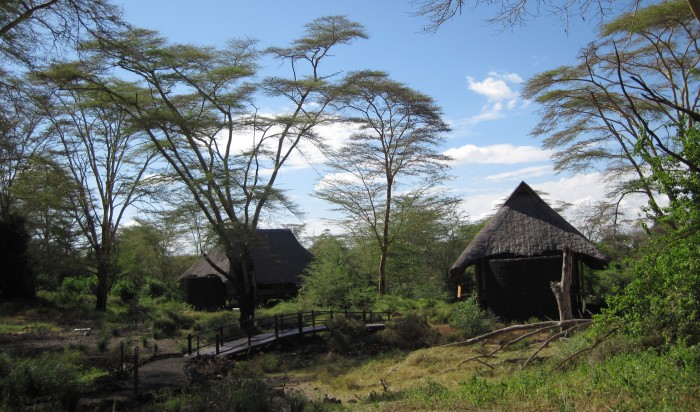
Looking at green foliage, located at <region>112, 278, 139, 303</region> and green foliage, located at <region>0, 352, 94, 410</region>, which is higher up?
green foliage, located at <region>112, 278, 139, 303</region>

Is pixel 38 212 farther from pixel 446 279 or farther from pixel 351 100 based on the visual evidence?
pixel 446 279

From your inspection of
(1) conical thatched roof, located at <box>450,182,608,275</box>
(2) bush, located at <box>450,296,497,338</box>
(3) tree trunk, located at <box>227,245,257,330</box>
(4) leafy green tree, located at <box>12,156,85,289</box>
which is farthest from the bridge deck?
(4) leafy green tree, located at <box>12,156,85,289</box>

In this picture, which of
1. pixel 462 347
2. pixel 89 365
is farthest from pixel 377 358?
pixel 89 365

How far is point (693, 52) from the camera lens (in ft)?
56.8

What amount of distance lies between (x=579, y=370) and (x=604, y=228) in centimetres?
1704

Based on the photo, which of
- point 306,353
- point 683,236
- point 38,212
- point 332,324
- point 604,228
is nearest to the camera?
point 683,236

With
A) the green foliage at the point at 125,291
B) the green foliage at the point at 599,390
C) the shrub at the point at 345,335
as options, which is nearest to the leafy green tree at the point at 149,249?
the green foliage at the point at 125,291

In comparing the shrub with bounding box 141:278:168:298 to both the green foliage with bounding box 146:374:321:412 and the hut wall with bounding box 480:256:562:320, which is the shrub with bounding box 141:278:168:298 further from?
the green foliage with bounding box 146:374:321:412

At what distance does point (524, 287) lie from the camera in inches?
679

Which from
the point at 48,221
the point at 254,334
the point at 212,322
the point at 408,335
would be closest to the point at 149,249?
the point at 48,221

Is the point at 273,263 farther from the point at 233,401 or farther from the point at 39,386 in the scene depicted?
the point at 233,401

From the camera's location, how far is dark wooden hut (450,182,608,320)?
56.0 feet

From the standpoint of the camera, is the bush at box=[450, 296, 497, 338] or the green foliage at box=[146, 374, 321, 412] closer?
the green foliage at box=[146, 374, 321, 412]

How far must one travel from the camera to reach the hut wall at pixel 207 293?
94.6 feet
